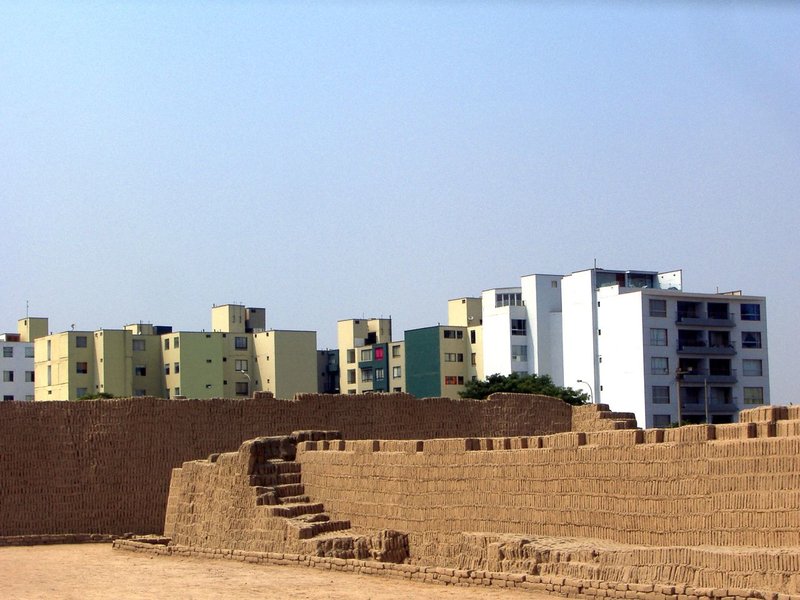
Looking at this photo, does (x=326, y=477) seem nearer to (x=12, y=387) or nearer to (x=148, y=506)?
(x=148, y=506)

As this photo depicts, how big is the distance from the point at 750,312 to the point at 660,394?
8.44 metres

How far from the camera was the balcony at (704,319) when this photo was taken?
68.2 m

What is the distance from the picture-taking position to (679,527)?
14.1m

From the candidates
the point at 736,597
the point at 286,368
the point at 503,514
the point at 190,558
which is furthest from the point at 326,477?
the point at 286,368

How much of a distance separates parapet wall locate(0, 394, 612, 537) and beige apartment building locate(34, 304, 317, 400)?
51.2 metres

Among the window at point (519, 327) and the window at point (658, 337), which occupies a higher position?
the window at point (519, 327)

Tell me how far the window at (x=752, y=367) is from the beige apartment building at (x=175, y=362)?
2609cm

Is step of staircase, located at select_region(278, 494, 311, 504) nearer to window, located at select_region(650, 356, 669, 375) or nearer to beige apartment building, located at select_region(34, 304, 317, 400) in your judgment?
window, located at select_region(650, 356, 669, 375)

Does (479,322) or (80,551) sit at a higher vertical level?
(479,322)

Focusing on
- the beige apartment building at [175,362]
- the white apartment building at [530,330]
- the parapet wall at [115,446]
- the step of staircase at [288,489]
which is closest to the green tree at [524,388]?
the white apartment building at [530,330]

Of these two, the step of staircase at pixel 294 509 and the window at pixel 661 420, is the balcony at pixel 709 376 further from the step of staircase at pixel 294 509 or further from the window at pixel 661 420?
the step of staircase at pixel 294 509

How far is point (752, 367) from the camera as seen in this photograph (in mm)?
70875

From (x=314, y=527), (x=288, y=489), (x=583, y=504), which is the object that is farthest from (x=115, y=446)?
(x=583, y=504)

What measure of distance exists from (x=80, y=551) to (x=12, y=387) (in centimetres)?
6510
